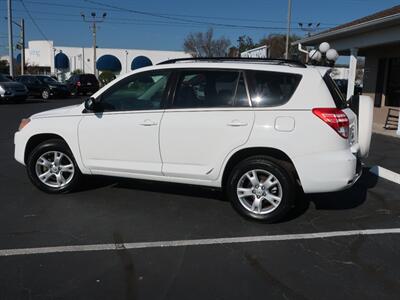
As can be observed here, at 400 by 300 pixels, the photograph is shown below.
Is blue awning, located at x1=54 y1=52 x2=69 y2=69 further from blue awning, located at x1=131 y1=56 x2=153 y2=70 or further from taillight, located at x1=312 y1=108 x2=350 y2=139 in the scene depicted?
taillight, located at x1=312 y1=108 x2=350 y2=139

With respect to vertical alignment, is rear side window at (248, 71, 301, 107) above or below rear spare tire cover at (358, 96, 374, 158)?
above

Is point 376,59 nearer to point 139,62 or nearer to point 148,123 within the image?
point 148,123

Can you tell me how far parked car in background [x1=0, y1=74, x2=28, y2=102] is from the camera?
2280 cm

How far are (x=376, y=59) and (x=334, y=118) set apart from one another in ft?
45.8

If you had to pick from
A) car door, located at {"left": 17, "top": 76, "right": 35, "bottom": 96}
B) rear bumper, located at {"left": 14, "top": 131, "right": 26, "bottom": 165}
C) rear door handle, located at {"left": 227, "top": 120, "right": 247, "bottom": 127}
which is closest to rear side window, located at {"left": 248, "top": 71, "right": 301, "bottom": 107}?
rear door handle, located at {"left": 227, "top": 120, "right": 247, "bottom": 127}

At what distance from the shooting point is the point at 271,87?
16.6 ft

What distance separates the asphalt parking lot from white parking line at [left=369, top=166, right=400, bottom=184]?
2.52 ft

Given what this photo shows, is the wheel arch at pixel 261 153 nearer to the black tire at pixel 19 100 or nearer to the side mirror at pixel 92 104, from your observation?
the side mirror at pixel 92 104

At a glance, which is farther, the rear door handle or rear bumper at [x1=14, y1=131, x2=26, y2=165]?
rear bumper at [x1=14, y1=131, x2=26, y2=165]

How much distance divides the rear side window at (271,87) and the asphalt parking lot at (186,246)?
1366 mm

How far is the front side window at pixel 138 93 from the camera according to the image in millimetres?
5512

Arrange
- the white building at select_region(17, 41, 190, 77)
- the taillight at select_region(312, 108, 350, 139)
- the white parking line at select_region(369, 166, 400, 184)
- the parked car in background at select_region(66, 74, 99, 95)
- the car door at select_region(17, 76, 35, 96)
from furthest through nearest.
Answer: the white building at select_region(17, 41, 190, 77) < the parked car in background at select_region(66, 74, 99, 95) < the car door at select_region(17, 76, 35, 96) < the white parking line at select_region(369, 166, 400, 184) < the taillight at select_region(312, 108, 350, 139)

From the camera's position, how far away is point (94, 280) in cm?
372

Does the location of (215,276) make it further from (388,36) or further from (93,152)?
(388,36)
